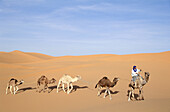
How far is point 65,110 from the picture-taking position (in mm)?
9797

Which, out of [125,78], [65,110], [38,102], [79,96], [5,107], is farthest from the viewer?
[125,78]

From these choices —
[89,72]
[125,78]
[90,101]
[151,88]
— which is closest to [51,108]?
[90,101]

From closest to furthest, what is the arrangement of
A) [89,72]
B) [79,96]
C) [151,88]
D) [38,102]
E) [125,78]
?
[38,102] → [79,96] → [151,88] → [125,78] → [89,72]

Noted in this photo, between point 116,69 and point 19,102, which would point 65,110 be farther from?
point 116,69

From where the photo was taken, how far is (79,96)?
13.1m

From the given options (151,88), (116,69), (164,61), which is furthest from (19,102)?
(164,61)

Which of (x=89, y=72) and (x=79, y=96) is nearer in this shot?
(x=79, y=96)

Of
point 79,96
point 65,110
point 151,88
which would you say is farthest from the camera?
point 151,88

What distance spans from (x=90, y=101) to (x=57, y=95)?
8.98ft

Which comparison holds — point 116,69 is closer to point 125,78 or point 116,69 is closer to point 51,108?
point 125,78

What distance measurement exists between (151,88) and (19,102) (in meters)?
9.64

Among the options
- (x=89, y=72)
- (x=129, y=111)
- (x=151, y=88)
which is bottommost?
(x=129, y=111)

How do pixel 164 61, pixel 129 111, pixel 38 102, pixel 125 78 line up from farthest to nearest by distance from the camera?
pixel 164 61
pixel 125 78
pixel 38 102
pixel 129 111

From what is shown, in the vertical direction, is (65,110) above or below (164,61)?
below
